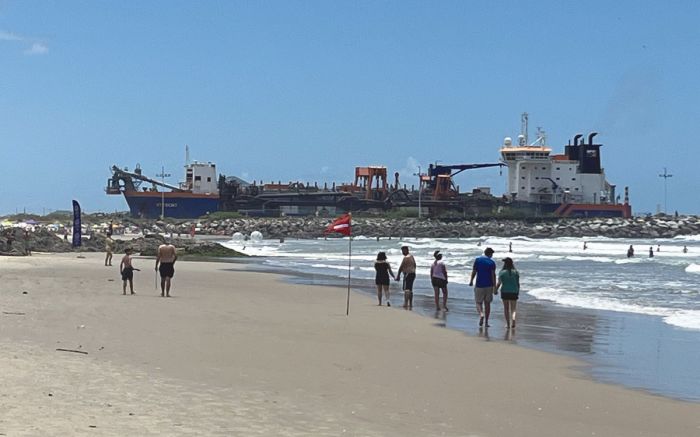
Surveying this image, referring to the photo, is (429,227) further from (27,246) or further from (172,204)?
(27,246)

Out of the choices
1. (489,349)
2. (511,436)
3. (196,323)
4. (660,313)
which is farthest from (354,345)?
(660,313)

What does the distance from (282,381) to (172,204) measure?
242 feet

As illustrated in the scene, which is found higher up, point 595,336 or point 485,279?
point 485,279

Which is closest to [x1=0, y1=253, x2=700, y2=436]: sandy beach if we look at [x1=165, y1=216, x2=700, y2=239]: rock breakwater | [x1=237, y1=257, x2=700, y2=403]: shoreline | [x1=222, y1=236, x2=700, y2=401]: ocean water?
[x1=237, y1=257, x2=700, y2=403]: shoreline

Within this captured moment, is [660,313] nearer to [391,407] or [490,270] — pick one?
[490,270]

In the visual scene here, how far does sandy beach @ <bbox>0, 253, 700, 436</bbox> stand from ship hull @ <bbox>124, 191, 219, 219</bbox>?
6693 centimetres

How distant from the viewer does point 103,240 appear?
37.7 meters

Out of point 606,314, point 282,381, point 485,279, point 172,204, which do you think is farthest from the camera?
point 172,204

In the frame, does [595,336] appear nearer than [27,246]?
Yes

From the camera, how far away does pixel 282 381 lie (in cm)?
714

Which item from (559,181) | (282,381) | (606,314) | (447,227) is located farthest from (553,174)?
(282,381)

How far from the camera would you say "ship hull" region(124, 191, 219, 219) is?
79.0 metres

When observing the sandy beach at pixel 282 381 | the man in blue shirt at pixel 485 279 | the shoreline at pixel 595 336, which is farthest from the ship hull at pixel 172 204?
the man in blue shirt at pixel 485 279

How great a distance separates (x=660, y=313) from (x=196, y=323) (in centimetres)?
837
